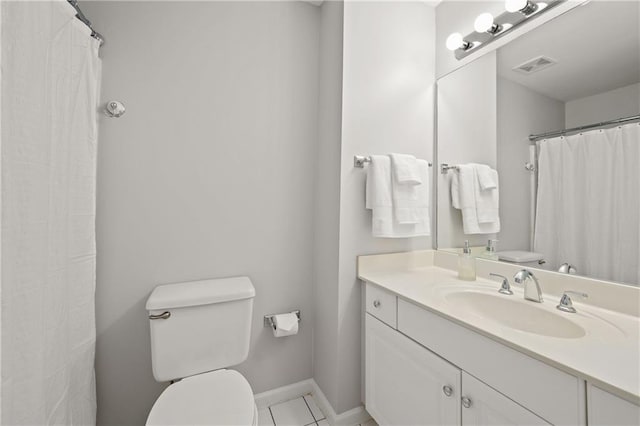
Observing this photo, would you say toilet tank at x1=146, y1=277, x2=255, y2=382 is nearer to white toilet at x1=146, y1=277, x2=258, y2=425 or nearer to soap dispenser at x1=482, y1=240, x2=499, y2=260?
white toilet at x1=146, y1=277, x2=258, y2=425

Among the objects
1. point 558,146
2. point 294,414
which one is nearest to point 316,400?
point 294,414

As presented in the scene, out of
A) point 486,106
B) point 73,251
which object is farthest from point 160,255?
point 486,106

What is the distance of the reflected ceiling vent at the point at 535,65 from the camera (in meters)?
1.14

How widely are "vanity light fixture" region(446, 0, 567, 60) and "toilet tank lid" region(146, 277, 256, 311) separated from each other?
1677mm

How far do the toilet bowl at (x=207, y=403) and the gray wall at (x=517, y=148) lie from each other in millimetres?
1321

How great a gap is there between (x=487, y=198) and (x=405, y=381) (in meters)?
0.96

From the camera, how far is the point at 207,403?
0.98 m

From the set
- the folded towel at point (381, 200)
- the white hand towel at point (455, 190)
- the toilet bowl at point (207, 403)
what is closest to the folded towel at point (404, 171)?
the folded towel at point (381, 200)

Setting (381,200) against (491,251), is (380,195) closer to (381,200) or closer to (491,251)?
(381,200)

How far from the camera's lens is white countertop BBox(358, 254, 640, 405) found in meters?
0.56

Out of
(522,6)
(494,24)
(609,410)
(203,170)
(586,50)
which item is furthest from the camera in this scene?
(203,170)

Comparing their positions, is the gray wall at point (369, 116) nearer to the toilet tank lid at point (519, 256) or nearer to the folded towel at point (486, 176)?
the folded towel at point (486, 176)

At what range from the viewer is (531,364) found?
0.67 meters

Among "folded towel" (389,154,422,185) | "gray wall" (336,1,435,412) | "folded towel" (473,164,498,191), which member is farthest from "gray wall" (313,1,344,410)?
"folded towel" (473,164,498,191)
